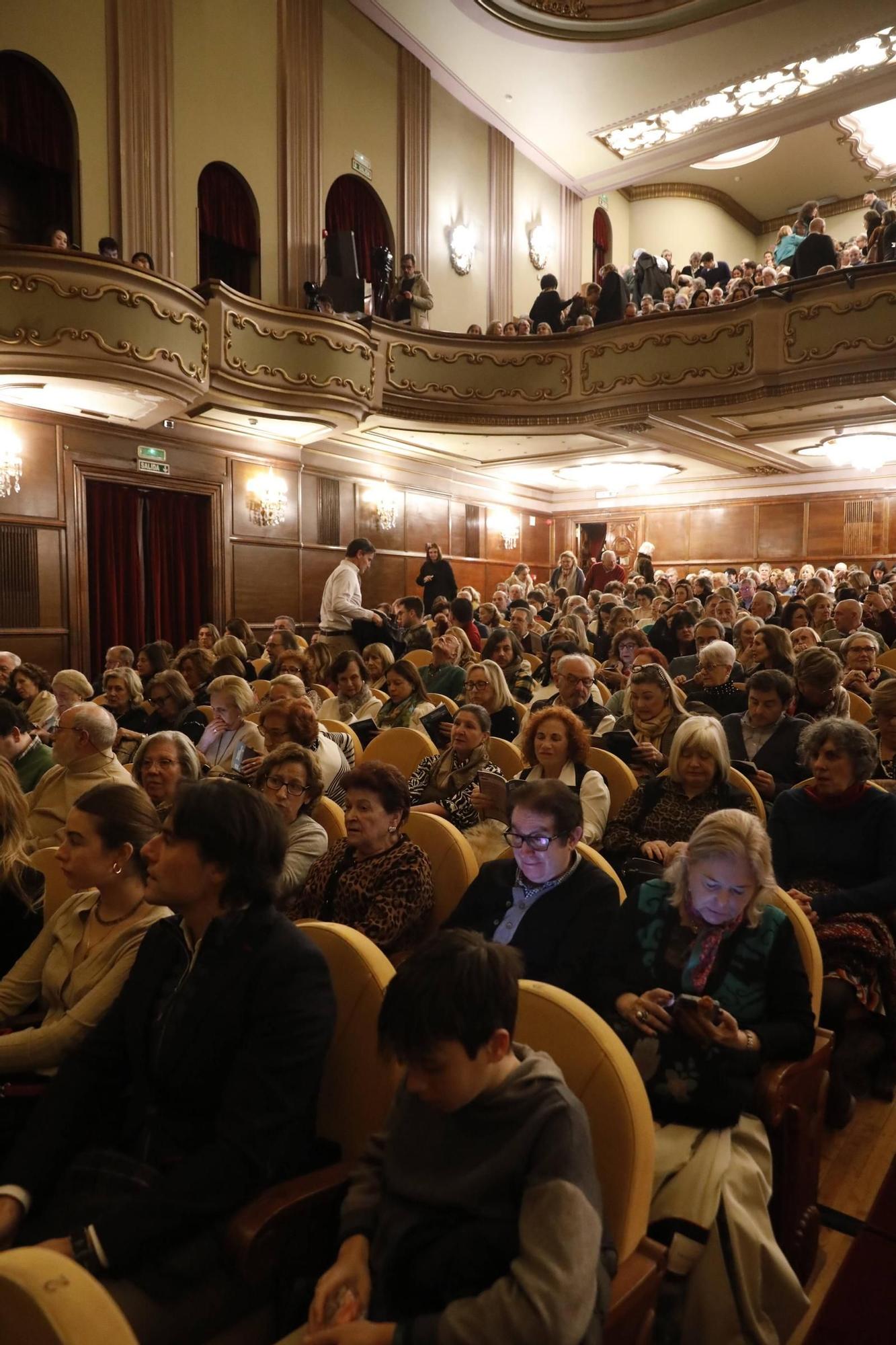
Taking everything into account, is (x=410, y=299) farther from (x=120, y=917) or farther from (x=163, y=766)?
(x=120, y=917)

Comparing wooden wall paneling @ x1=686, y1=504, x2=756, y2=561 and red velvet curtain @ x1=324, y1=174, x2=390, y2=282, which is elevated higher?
red velvet curtain @ x1=324, y1=174, x2=390, y2=282

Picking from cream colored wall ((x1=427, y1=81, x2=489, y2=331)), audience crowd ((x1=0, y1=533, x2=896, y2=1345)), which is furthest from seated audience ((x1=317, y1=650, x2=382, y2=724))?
cream colored wall ((x1=427, y1=81, x2=489, y2=331))

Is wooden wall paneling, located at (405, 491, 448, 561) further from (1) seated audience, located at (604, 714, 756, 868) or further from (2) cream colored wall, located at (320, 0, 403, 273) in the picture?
(1) seated audience, located at (604, 714, 756, 868)

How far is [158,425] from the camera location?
328 inches

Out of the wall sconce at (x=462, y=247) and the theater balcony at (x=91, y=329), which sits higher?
the wall sconce at (x=462, y=247)

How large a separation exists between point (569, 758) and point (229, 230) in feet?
26.1

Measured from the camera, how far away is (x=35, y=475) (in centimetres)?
741

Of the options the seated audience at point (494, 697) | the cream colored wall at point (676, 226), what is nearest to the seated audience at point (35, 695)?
the seated audience at point (494, 697)

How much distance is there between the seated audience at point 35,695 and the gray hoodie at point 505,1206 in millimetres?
3715

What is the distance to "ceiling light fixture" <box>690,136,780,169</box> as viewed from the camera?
44.9 ft

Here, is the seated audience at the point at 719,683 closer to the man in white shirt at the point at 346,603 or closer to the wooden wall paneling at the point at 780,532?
the man in white shirt at the point at 346,603

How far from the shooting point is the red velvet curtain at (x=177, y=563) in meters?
8.55

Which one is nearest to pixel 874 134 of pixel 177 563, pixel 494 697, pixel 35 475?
pixel 177 563

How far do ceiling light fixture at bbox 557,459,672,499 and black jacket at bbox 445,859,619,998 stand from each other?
10054 mm
